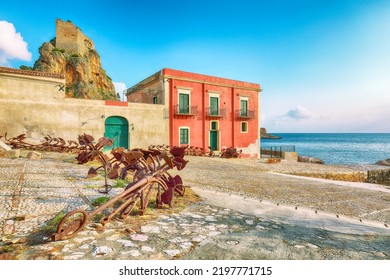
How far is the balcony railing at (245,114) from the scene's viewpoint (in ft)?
64.8

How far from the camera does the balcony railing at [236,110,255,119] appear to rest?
19.7 m

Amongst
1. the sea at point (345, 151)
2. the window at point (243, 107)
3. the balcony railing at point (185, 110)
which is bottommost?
the sea at point (345, 151)

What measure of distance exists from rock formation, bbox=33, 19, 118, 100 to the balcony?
2368 cm

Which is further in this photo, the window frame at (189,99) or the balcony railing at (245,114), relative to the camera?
the balcony railing at (245,114)

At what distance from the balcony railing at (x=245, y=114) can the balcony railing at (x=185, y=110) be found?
14.2ft

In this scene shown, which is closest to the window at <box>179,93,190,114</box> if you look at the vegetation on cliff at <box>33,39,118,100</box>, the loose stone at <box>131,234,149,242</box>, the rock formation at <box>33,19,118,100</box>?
the loose stone at <box>131,234,149,242</box>

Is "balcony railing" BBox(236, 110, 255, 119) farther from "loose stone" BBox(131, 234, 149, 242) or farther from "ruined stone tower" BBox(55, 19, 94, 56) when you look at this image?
"ruined stone tower" BBox(55, 19, 94, 56)

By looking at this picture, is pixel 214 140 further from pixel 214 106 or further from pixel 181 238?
pixel 181 238

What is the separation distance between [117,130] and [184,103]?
5453 millimetres

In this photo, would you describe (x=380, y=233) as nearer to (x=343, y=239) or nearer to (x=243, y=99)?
(x=343, y=239)

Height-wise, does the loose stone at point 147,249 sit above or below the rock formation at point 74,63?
below

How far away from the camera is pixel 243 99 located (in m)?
20.0

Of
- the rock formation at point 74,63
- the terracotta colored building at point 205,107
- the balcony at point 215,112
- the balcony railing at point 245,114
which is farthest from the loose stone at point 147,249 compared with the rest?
the rock formation at point 74,63

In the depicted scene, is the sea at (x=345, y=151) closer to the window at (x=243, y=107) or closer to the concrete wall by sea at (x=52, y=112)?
the window at (x=243, y=107)
